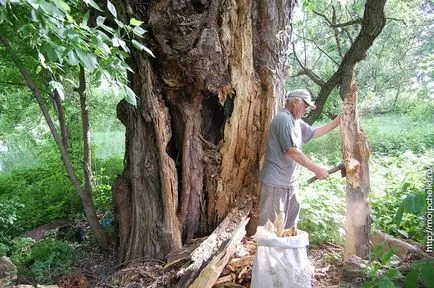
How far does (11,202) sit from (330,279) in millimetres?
4191

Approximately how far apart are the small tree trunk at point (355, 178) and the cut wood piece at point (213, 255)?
3.27 feet

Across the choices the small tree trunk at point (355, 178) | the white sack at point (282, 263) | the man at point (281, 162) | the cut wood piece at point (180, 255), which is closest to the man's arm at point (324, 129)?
the man at point (281, 162)

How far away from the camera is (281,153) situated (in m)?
3.55

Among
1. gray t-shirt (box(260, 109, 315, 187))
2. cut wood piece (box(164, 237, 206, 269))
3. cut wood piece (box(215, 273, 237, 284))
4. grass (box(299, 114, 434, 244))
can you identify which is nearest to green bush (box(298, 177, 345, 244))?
grass (box(299, 114, 434, 244))

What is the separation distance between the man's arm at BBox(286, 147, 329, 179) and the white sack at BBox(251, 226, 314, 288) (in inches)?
26.2

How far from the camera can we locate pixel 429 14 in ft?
45.5

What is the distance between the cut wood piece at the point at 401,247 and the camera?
9.96 feet

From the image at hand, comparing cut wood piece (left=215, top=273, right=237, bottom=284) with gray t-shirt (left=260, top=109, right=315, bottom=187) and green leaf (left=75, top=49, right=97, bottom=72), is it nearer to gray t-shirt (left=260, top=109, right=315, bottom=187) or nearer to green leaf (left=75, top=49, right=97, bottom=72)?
gray t-shirt (left=260, top=109, right=315, bottom=187)

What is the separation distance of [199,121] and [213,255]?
1.41 m

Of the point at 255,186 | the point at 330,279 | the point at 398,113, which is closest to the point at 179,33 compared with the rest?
the point at 255,186

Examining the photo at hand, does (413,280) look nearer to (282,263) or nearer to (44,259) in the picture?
(282,263)

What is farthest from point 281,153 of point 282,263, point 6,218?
point 6,218

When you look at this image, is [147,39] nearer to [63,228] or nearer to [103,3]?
[103,3]

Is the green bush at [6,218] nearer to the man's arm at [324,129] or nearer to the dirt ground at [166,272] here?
the dirt ground at [166,272]
